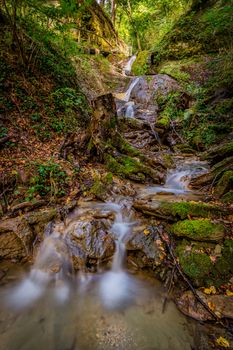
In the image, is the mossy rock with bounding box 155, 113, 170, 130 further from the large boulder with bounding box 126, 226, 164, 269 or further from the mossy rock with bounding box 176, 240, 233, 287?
the mossy rock with bounding box 176, 240, 233, 287

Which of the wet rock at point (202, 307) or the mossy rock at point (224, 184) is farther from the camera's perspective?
the mossy rock at point (224, 184)

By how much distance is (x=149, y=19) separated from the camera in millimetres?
19125

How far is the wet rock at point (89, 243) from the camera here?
12.1 ft

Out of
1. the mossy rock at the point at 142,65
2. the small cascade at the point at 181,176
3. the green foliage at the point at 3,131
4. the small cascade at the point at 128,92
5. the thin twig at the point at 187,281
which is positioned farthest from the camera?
the mossy rock at the point at 142,65

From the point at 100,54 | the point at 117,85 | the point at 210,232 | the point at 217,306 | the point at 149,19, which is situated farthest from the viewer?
the point at 149,19

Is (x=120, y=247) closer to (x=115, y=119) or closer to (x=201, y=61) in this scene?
(x=115, y=119)

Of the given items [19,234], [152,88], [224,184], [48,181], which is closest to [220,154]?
[224,184]

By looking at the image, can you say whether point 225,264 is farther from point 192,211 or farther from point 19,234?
point 19,234

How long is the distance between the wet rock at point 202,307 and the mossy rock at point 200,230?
0.82 m

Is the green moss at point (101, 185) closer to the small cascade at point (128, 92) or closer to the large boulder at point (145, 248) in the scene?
the large boulder at point (145, 248)

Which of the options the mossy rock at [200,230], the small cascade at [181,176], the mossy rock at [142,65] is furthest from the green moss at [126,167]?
the mossy rock at [142,65]

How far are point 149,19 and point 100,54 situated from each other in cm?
651

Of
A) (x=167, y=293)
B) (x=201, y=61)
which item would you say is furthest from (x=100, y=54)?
(x=167, y=293)

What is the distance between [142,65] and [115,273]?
51.5 ft
